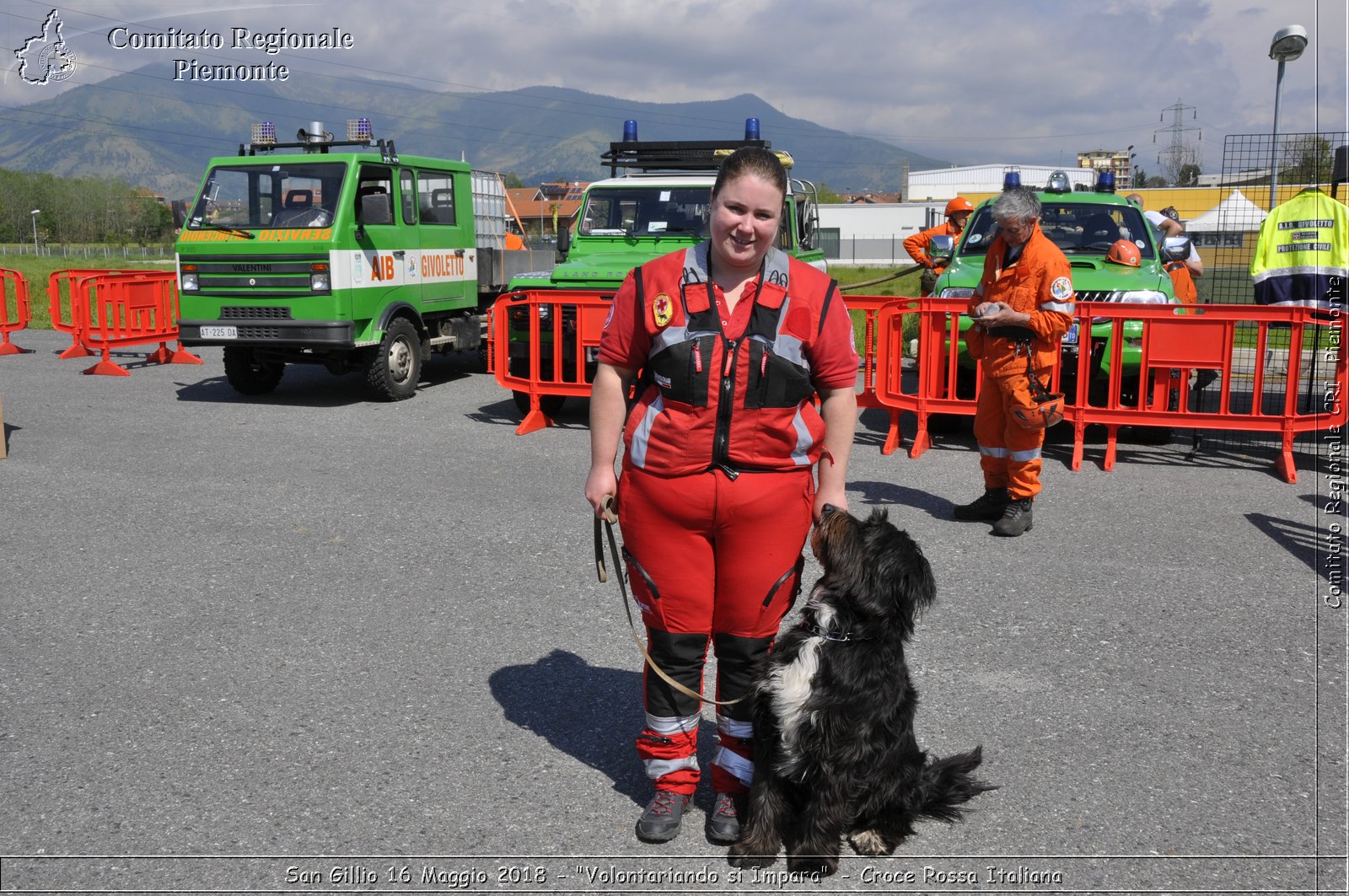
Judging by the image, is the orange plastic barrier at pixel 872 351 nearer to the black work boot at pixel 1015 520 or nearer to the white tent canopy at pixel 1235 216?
the black work boot at pixel 1015 520

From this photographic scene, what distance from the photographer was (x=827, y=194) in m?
115

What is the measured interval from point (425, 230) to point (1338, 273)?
915 centimetres

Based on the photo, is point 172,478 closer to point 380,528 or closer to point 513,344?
point 380,528

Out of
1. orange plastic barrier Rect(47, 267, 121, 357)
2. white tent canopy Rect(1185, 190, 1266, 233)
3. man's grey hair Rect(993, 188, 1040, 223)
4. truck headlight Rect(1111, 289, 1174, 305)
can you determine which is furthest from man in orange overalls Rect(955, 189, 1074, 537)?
orange plastic barrier Rect(47, 267, 121, 357)

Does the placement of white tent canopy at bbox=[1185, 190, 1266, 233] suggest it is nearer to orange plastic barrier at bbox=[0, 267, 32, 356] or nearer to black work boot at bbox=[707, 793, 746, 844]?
black work boot at bbox=[707, 793, 746, 844]

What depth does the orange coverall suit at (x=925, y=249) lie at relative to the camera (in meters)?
12.2

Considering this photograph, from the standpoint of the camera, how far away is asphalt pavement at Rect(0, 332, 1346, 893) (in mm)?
3268

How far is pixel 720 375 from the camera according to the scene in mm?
3070

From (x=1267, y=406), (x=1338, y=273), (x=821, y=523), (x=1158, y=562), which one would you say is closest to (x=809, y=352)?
(x=821, y=523)

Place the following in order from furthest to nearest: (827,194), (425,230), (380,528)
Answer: (827,194)
(425,230)
(380,528)

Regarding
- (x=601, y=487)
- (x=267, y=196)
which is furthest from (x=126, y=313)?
(x=601, y=487)

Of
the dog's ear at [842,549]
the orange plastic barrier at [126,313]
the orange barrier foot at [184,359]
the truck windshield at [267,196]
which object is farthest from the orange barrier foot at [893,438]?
the orange barrier foot at [184,359]

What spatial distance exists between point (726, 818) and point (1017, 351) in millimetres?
4119

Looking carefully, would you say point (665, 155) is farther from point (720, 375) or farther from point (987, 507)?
point (720, 375)
